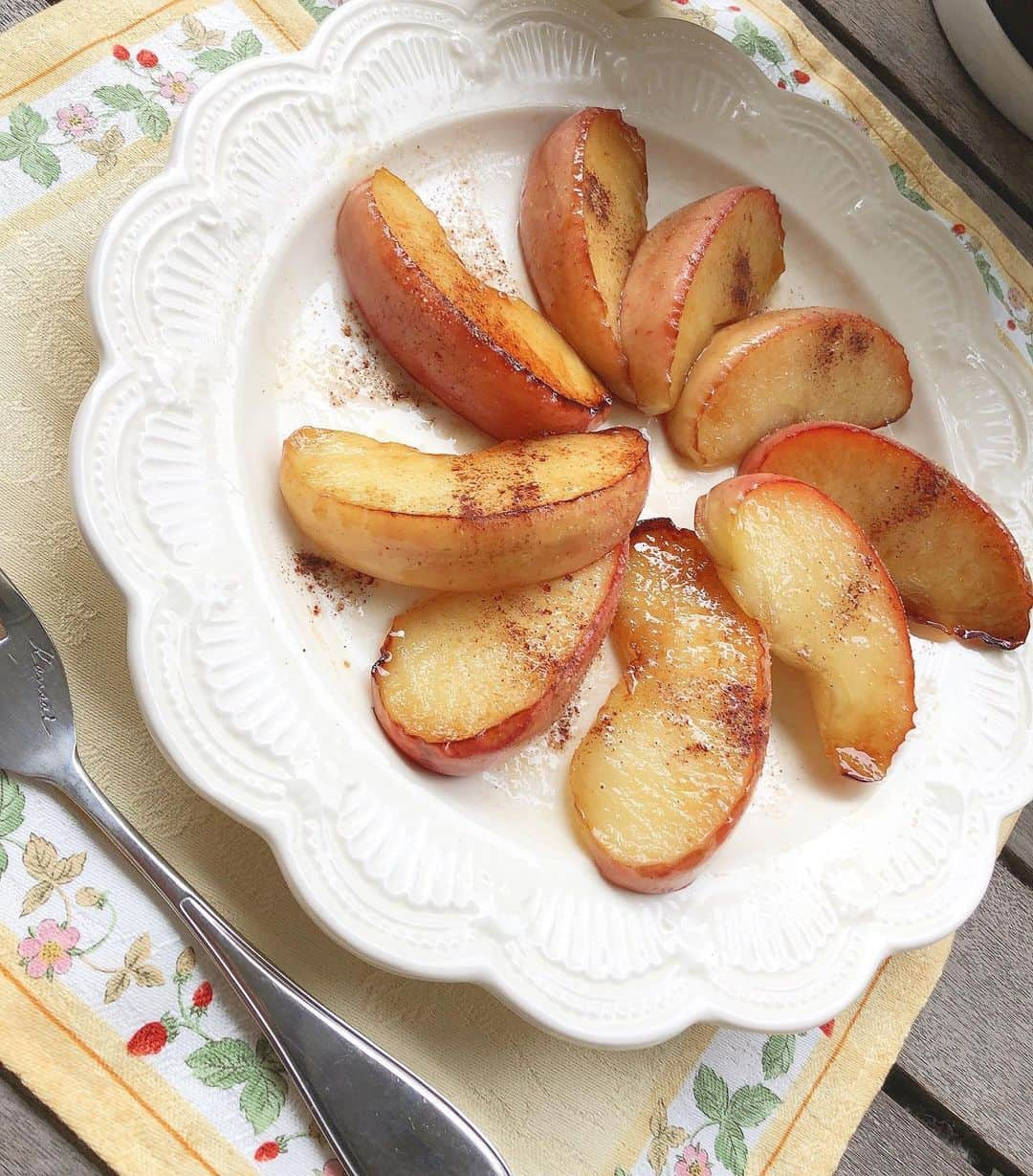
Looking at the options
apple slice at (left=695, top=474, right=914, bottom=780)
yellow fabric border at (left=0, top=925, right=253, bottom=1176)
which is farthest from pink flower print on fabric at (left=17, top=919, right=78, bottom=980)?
apple slice at (left=695, top=474, right=914, bottom=780)

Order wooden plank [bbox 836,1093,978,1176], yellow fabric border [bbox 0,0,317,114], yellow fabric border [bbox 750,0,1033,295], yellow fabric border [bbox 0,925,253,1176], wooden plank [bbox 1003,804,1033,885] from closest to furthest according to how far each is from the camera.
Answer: yellow fabric border [bbox 0,925,253,1176] → yellow fabric border [bbox 0,0,317,114] → wooden plank [bbox 836,1093,978,1176] → wooden plank [bbox 1003,804,1033,885] → yellow fabric border [bbox 750,0,1033,295]

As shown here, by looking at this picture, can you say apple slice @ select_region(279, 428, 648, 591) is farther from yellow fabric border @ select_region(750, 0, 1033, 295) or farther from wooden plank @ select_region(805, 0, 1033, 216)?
wooden plank @ select_region(805, 0, 1033, 216)

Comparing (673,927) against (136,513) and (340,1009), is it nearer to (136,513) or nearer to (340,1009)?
(340,1009)

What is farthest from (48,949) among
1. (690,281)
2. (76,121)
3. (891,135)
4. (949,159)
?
(949,159)

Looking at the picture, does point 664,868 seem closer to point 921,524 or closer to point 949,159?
point 921,524

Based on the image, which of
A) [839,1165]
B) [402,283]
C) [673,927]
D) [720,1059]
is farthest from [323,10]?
[839,1165]
